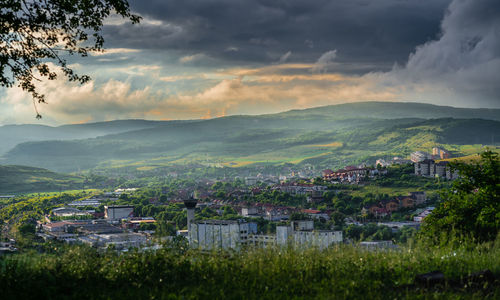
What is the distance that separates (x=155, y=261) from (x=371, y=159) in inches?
6216

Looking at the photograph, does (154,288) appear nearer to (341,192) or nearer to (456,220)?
(456,220)

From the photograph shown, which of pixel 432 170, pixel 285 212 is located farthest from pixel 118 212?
pixel 432 170

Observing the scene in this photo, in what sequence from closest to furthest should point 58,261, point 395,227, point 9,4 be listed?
point 58,261 → point 9,4 → point 395,227

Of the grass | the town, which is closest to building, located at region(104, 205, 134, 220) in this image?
the town

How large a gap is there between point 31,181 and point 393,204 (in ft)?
332

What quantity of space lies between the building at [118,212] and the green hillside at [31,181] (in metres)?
54.7

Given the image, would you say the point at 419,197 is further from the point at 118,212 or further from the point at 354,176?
the point at 118,212

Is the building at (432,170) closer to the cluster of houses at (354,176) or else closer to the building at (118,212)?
the cluster of houses at (354,176)

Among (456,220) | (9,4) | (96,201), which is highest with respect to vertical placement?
(9,4)

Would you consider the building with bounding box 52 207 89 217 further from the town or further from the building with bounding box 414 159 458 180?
the building with bounding box 414 159 458 180

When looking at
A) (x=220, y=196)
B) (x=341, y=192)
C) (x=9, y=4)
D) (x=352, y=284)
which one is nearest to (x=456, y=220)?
(x=352, y=284)

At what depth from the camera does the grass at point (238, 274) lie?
5105mm

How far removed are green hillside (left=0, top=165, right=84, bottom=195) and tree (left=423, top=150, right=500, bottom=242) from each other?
383 ft

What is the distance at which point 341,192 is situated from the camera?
72.2 m
